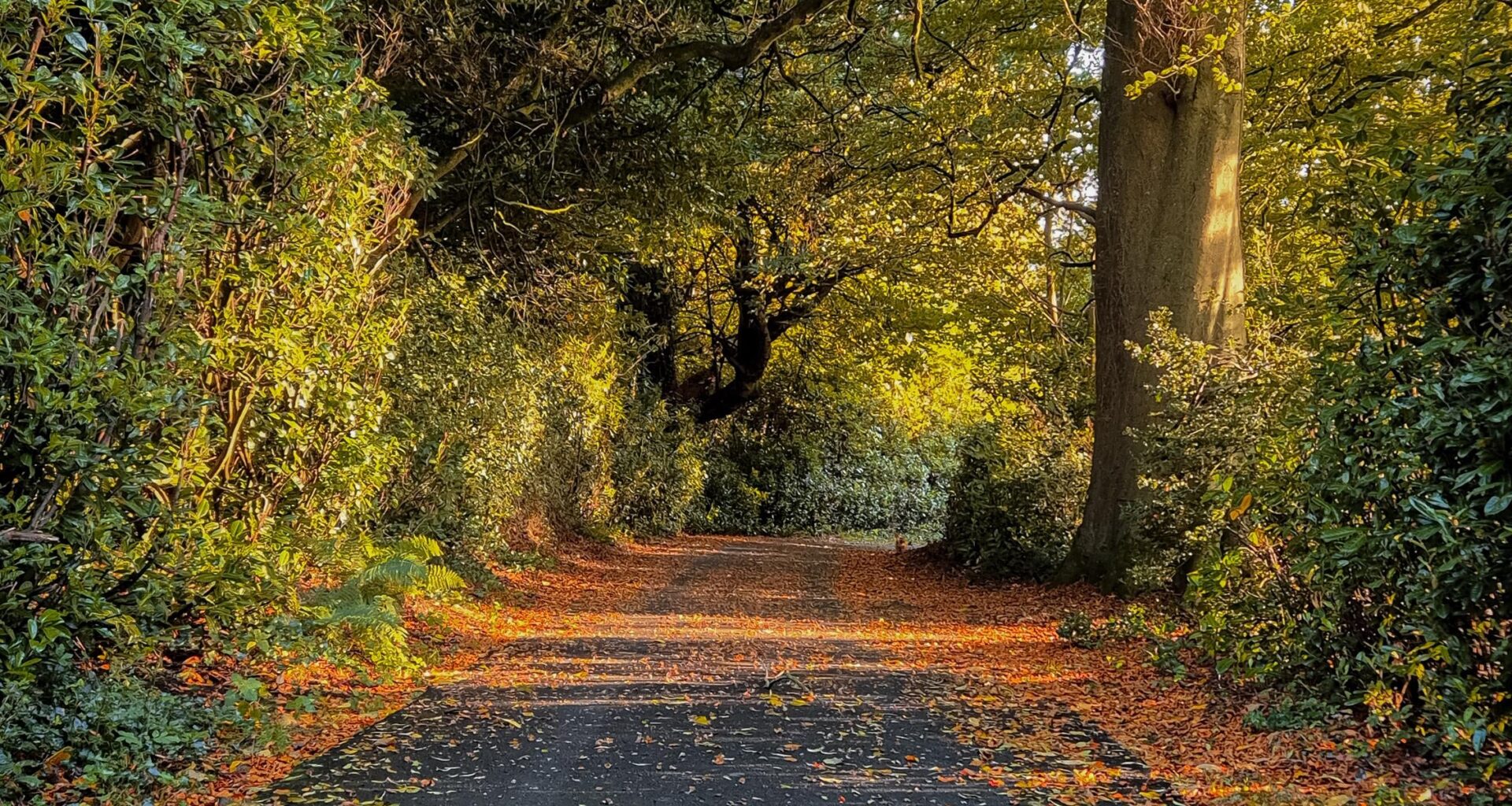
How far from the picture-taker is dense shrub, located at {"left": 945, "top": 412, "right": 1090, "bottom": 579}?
12867 mm

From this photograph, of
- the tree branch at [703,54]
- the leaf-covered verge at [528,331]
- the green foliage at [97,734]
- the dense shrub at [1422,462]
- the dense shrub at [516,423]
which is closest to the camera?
the green foliage at [97,734]

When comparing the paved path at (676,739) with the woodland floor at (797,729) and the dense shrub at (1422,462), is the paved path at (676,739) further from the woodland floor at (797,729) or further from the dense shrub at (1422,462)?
the dense shrub at (1422,462)

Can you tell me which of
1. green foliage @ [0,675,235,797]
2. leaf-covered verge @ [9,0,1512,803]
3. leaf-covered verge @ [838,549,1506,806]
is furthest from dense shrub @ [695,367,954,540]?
green foliage @ [0,675,235,797]

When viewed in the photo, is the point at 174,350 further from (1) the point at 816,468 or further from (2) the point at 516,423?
(1) the point at 816,468

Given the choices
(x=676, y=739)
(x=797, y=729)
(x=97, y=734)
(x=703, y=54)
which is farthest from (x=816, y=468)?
(x=97, y=734)

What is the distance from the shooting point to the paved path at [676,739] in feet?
14.7

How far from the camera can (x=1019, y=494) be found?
13.5 m

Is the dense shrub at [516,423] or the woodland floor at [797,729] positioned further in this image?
the dense shrub at [516,423]

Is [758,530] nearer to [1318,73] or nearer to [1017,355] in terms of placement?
[1017,355]

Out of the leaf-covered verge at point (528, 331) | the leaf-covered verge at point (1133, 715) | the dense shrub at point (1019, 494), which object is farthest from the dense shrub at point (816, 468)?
the leaf-covered verge at point (1133, 715)

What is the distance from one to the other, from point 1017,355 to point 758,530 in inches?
540

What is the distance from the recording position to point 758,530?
97.9 feet

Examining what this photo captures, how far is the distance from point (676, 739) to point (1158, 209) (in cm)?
732

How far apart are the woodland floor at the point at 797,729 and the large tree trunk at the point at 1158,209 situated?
6.60 feet
